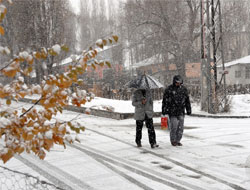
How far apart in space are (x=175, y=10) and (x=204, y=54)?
16.4 meters

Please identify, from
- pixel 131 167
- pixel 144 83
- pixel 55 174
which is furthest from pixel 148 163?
pixel 144 83

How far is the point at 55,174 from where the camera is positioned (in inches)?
240

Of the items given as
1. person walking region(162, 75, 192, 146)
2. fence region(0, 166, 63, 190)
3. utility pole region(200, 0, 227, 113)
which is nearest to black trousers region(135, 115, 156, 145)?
person walking region(162, 75, 192, 146)

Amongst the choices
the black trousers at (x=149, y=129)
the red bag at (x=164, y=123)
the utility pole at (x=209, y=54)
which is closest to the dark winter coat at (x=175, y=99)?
the black trousers at (x=149, y=129)

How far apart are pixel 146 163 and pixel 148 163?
0.04 m

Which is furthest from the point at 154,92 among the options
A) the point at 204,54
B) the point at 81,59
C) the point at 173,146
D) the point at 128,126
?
the point at 81,59

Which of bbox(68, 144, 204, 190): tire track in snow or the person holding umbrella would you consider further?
the person holding umbrella

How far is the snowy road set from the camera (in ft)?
18.4

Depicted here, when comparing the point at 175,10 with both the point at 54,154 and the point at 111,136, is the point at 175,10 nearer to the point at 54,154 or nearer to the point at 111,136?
the point at 111,136

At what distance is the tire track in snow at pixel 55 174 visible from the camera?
544cm

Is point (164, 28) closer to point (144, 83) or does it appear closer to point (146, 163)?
point (144, 83)

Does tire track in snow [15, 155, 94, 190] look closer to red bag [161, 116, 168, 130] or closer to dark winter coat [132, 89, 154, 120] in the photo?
dark winter coat [132, 89, 154, 120]

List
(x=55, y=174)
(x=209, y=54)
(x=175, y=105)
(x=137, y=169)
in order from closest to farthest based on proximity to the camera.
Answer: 1. (x=55, y=174)
2. (x=137, y=169)
3. (x=175, y=105)
4. (x=209, y=54)

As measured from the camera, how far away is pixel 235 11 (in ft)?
90.0
